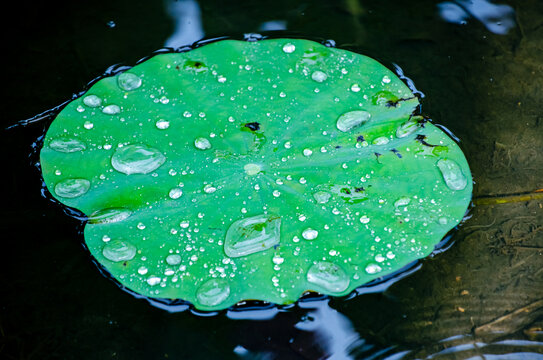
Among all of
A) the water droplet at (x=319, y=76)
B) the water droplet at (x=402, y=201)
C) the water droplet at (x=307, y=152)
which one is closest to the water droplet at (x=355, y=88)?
the water droplet at (x=319, y=76)

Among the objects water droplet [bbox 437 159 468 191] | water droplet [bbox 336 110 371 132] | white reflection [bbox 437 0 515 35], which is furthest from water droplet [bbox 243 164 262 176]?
white reflection [bbox 437 0 515 35]

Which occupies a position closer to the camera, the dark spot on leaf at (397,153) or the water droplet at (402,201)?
the water droplet at (402,201)

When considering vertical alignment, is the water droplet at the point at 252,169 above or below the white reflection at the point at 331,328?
above

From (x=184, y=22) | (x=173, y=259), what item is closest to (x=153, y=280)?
(x=173, y=259)

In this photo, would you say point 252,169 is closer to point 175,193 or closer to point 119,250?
point 175,193

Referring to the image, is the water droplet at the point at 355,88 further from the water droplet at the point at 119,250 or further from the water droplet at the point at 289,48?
the water droplet at the point at 119,250

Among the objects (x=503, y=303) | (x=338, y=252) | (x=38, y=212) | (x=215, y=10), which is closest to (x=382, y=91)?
(x=338, y=252)
